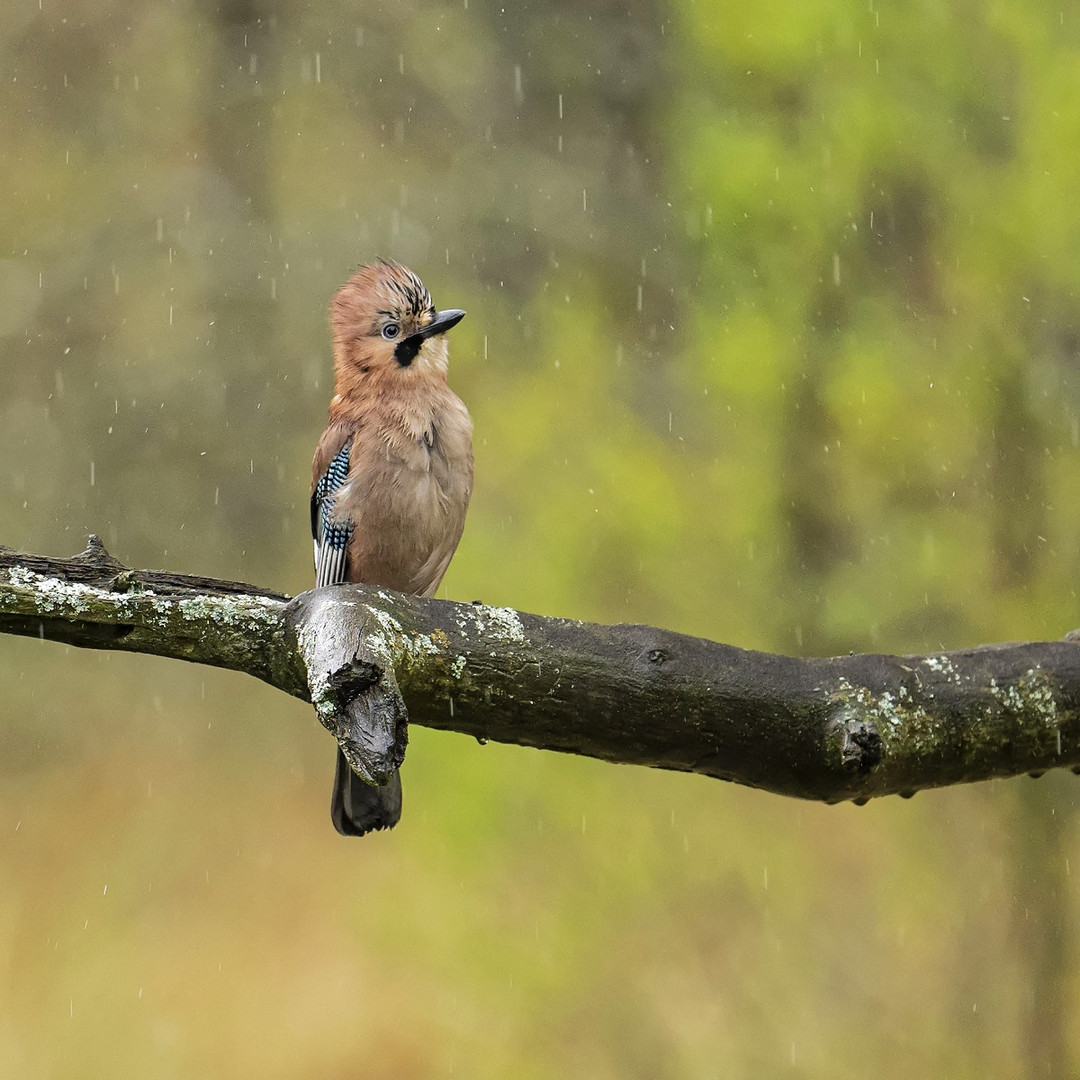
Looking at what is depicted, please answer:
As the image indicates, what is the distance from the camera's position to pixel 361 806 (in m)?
3.03

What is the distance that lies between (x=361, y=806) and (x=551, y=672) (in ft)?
3.69

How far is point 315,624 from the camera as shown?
1.93m

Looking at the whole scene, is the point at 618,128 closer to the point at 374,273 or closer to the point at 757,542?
the point at 757,542

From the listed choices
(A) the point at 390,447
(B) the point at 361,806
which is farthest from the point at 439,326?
(B) the point at 361,806

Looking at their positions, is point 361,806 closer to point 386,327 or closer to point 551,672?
point 551,672

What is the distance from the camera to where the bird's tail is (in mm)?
2930

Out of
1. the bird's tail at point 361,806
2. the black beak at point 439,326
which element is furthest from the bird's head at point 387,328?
the bird's tail at point 361,806

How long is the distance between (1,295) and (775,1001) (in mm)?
5070

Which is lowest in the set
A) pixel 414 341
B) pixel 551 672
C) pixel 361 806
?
pixel 551 672

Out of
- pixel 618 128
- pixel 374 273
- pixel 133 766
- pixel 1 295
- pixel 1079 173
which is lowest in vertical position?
pixel 374 273

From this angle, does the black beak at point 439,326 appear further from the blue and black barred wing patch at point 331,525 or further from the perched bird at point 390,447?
the blue and black barred wing patch at point 331,525

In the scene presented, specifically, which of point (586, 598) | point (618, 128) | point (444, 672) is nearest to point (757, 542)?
point (586, 598)

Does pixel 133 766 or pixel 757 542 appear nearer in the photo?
pixel 757 542

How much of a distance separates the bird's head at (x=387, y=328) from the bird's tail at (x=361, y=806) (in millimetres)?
1094
